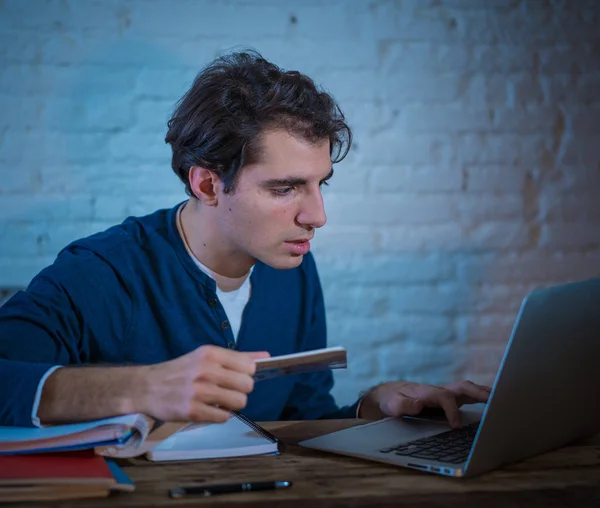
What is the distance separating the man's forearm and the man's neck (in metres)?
0.53

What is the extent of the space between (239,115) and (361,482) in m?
0.78

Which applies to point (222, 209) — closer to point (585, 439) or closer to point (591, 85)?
point (585, 439)

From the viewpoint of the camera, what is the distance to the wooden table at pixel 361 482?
0.75 meters

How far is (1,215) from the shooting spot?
172 centimetres

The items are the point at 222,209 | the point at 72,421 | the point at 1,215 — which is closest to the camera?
the point at 72,421

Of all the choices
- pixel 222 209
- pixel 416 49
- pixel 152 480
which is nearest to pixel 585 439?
pixel 152 480

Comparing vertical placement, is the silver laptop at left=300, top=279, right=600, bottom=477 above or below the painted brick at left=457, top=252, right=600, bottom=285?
below

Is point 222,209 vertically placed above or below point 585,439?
above

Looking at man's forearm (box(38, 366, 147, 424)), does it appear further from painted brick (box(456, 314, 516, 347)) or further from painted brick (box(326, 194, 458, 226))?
painted brick (box(456, 314, 516, 347))

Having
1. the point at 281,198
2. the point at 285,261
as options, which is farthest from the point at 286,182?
the point at 285,261

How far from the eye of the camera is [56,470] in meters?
0.78

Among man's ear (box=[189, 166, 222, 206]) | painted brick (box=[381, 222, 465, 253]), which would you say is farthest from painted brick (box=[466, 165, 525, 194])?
man's ear (box=[189, 166, 222, 206])

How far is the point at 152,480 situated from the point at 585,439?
61cm

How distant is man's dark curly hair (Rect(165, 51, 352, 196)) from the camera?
1365mm
